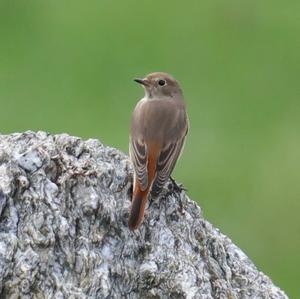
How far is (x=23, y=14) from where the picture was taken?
19156mm

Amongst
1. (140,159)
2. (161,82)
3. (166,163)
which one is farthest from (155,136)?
(161,82)

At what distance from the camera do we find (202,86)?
17.4m

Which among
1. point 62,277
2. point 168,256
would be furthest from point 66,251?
point 168,256

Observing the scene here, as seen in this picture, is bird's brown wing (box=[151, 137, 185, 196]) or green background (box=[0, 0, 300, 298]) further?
green background (box=[0, 0, 300, 298])

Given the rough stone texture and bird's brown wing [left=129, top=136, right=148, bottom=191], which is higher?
bird's brown wing [left=129, top=136, right=148, bottom=191]

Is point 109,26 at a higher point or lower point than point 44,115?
higher

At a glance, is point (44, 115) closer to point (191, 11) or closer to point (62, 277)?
point (191, 11)

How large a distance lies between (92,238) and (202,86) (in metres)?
10.5

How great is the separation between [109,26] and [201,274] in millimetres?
11761

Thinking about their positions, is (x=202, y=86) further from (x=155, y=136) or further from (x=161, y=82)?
(x=155, y=136)

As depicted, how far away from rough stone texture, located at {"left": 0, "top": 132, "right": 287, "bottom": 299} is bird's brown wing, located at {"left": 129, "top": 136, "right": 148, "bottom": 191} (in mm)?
111

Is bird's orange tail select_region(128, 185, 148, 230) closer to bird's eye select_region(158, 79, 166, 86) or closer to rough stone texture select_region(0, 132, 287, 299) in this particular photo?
rough stone texture select_region(0, 132, 287, 299)

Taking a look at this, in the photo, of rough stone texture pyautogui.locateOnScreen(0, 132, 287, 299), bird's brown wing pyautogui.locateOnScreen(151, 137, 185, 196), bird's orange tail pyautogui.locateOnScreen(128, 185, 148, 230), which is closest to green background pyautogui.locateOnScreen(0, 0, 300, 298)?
bird's brown wing pyautogui.locateOnScreen(151, 137, 185, 196)

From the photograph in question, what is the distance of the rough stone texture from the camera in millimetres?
6727
